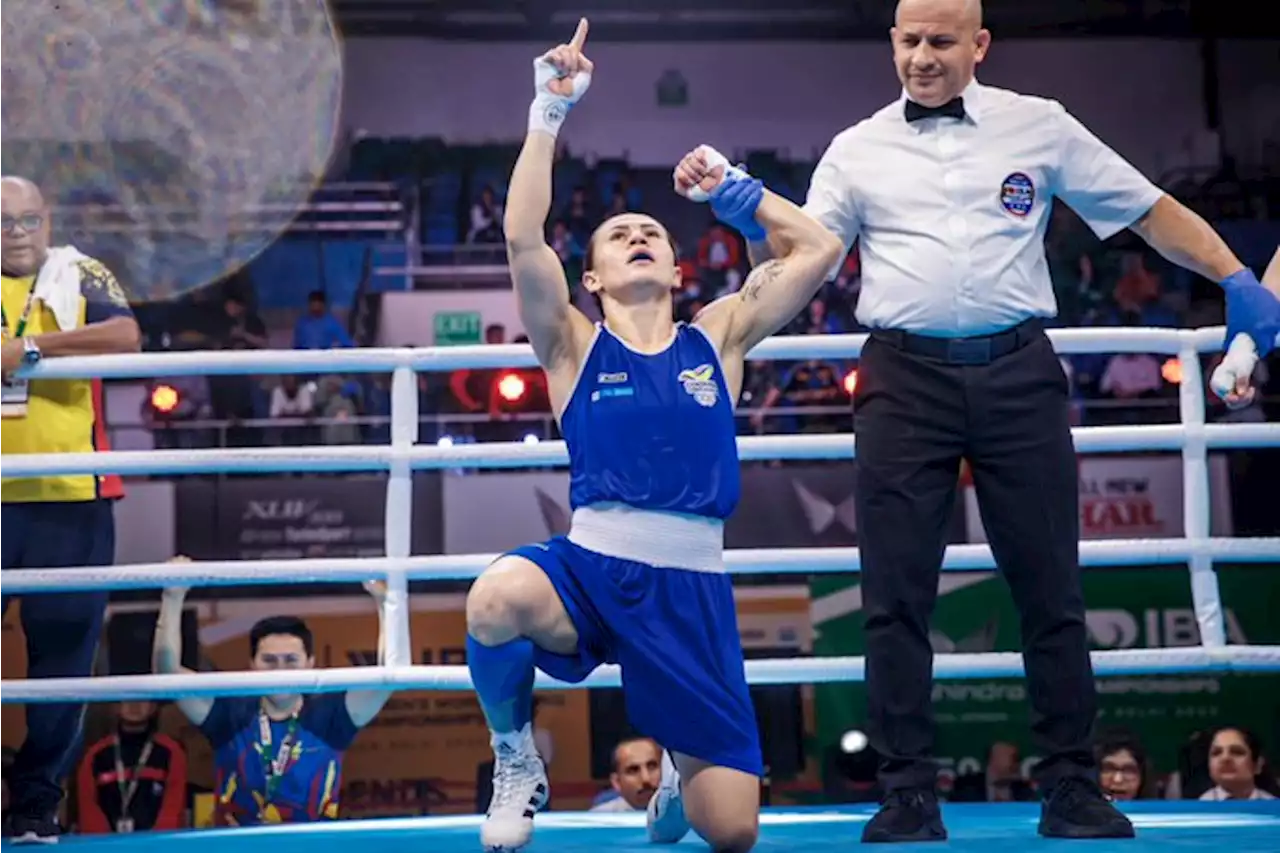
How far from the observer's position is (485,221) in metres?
14.1

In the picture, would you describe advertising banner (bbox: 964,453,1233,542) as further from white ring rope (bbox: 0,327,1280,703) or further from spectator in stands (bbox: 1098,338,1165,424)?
white ring rope (bbox: 0,327,1280,703)

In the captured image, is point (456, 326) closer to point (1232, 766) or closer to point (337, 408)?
point (337, 408)

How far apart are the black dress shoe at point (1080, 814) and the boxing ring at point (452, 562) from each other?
1.24 feet

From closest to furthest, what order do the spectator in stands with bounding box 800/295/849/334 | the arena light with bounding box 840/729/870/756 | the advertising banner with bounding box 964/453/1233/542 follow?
the arena light with bounding box 840/729/870/756 < the advertising banner with bounding box 964/453/1233/542 < the spectator in stands with bounding box 800/295/849/334

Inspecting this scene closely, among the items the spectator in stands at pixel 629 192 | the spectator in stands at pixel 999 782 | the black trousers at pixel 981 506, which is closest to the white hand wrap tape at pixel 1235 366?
the black trousers at pixel 981 506

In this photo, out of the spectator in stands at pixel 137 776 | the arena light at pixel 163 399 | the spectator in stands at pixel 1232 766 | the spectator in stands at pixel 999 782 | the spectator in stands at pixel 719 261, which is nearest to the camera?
the spectator in stands at pixel 1232 766

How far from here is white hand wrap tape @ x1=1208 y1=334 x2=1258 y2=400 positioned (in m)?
3.03

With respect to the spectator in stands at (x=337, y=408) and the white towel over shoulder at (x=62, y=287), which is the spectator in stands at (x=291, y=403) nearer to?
the spectator in stands at (x=337, y=408)

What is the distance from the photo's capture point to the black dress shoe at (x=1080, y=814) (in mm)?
2963

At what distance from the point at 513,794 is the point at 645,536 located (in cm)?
53

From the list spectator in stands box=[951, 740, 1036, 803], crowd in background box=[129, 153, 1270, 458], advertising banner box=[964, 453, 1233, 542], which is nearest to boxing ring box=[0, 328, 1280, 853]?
spectator in stands box=[951, 740, 1036, 803]

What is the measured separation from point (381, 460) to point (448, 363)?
0.94 feet

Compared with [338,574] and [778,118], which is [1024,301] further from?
[778,118]

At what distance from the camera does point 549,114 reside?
302 centimetres
